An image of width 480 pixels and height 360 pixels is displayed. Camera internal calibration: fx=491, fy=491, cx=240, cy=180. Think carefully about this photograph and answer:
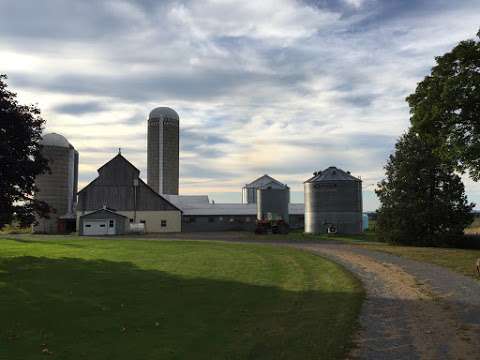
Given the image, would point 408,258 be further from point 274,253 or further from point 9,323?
point 9,323

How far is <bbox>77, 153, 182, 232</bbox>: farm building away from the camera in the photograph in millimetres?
66562

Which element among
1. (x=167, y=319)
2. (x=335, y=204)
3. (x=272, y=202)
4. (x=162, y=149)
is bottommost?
(x=167, y=319)

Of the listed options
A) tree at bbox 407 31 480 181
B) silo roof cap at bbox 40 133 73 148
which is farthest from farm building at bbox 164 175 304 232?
tree at bbox 407 31 480 181

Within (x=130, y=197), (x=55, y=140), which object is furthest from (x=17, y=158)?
(x=55, y=140)

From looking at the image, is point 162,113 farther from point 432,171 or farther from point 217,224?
point 432,171

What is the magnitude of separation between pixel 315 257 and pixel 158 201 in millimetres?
42051

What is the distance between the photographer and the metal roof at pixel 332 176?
6134 cm

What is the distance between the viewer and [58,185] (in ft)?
236

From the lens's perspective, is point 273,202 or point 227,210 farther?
point 227,210

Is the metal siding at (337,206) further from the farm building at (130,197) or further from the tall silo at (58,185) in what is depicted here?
the tall silo at (58,185)

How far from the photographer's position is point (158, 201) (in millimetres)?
67312

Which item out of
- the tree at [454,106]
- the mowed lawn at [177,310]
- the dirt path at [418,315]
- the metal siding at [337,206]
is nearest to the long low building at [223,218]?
the metal siding at [337,206]

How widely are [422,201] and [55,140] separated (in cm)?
5493

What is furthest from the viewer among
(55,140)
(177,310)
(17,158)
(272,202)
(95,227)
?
(55,140)
